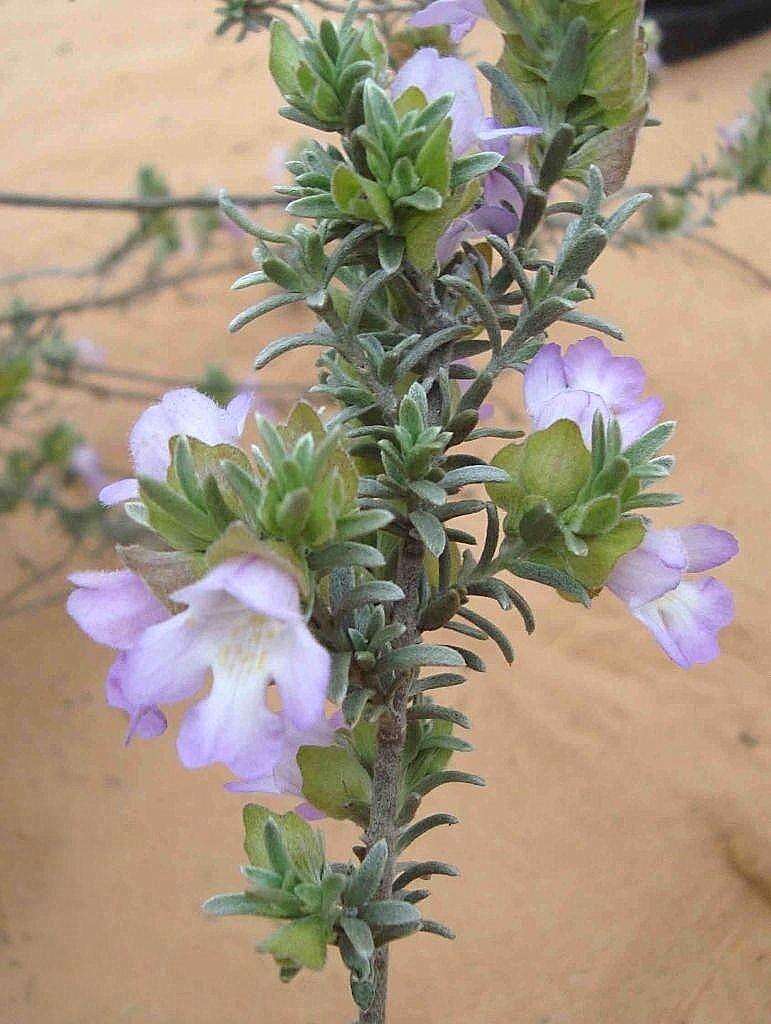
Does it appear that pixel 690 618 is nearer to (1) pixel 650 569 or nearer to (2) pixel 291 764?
(1) pixel 650 569

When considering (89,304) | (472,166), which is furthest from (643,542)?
(89,304)

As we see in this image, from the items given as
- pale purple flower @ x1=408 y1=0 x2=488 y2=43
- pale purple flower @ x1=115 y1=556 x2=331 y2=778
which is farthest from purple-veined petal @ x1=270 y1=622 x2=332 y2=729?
pale purple flower @ x1=408 y1=0 x2=488 y2=43

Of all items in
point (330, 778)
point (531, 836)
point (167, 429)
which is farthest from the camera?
point (531, 836)

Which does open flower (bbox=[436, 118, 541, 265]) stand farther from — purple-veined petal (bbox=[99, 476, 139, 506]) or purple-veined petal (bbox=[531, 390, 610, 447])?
purple-veined petal (bbox=[99, 476, 139, 506])

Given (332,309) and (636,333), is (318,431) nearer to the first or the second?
(332,309)

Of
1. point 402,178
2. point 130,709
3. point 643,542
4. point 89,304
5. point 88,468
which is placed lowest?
point 88,468

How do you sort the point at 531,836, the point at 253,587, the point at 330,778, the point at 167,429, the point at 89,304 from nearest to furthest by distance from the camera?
the point at 253,587, the point at 167,429, the point at 330,778, the point at 531,836, the point at 89,304
